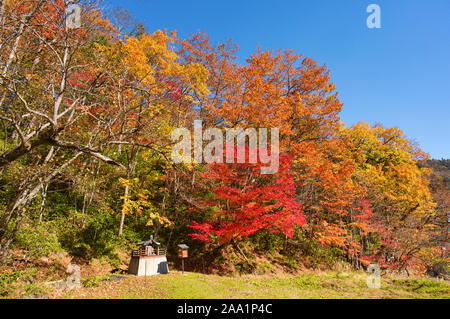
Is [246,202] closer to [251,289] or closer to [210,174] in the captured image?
[210,174]

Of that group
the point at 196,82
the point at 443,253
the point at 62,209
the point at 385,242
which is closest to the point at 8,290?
the point at 62,209

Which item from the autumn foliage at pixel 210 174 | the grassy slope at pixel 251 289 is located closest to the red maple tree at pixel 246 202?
the autumn foliage at pixel 210 174

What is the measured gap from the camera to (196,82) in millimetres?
14875

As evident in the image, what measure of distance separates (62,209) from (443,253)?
27.8 m

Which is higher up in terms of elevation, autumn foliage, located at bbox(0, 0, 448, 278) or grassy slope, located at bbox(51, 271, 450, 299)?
autumn foliage, located at bbox(0, 0, 448, 278)

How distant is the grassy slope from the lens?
767 centimetres

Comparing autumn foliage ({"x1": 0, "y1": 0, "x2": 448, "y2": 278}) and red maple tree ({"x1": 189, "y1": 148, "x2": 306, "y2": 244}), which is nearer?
autumn foliage ({"x1": 0, "y1": 0, "x2": 448, "y2": 278})

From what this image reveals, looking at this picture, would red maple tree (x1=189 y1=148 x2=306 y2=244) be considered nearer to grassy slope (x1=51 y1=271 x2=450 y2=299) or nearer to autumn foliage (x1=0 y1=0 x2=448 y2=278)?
autumn foliage (x1=0 y1=0 x2=448 y2=278)

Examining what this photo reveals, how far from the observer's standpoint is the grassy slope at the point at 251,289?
767cm

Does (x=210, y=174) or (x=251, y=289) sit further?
(x=210, y=174)

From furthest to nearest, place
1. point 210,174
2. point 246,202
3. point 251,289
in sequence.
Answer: point 210,174 < point 246,202 < point 251,289

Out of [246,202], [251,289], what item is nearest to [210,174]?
[246,202]

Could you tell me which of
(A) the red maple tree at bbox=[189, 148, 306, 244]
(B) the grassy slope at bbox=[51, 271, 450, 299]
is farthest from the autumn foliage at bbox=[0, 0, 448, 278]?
(B) the grassy slope at bbox=[51, 271, 450, 299]

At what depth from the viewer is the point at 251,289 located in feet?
32.3
